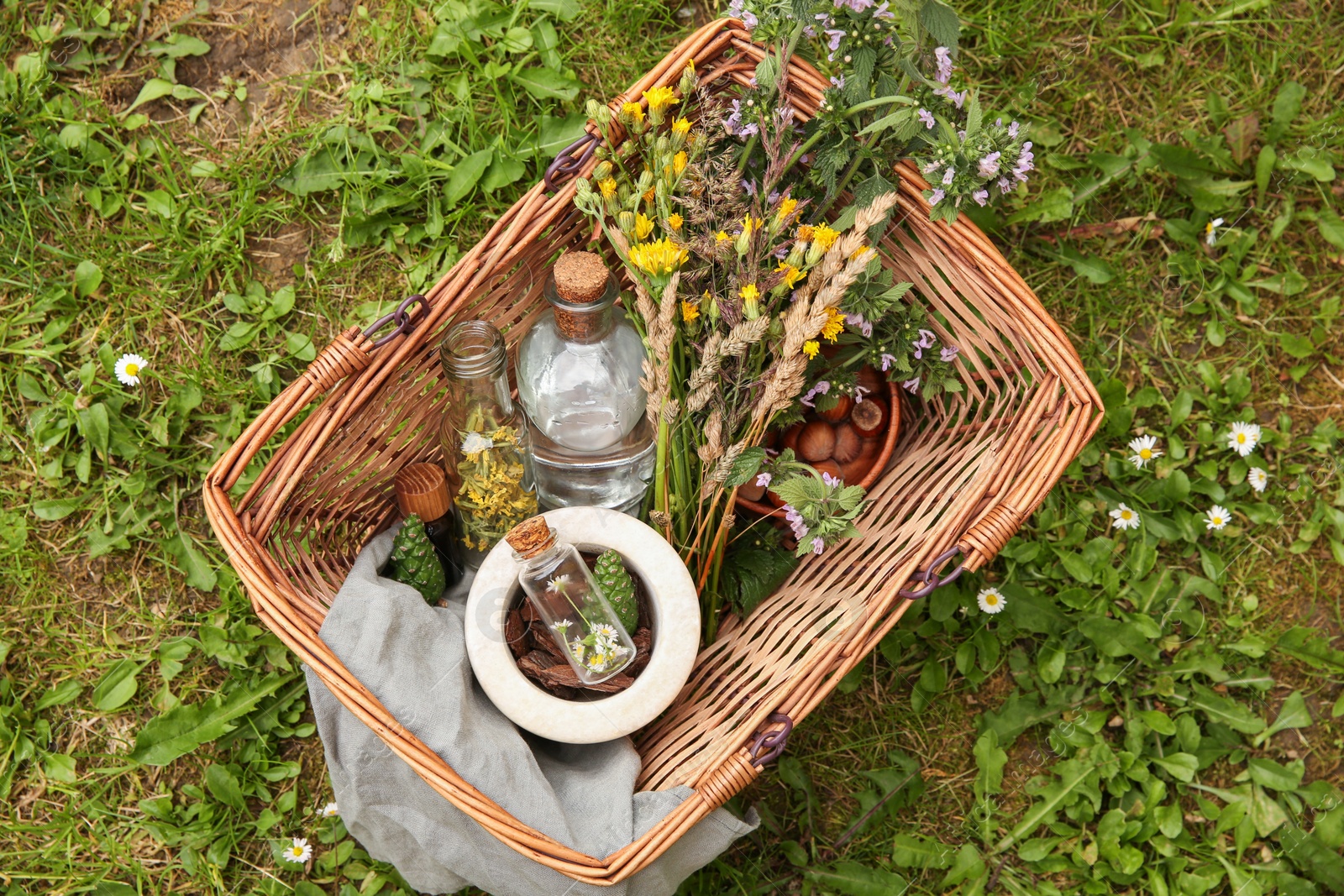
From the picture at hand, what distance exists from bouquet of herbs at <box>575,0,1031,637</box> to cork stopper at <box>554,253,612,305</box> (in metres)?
0.06

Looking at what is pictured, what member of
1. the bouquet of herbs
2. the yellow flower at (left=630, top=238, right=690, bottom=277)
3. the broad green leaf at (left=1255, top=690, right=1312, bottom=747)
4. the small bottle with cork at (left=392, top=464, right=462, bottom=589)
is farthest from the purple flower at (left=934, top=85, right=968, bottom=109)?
the broad green leaf at (left=1255, top=690, right=1312, bottom=747)

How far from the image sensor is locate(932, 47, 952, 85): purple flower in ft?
4.66

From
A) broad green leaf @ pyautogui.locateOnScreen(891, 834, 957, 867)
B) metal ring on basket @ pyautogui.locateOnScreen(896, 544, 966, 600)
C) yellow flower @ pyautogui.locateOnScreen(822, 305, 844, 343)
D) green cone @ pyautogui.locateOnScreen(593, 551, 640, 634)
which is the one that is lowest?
broad green leaf @ pyautogui.locateOnScreen(891, 834, 957, 867)

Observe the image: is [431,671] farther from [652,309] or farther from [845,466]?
[845,466]

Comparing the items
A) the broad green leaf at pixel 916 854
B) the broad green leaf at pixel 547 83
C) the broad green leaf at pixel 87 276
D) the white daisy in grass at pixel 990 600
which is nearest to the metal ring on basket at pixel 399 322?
the broad green leaf at pixel 547 83

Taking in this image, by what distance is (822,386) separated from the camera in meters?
1.70

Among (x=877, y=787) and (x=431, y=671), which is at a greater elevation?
(x=431, y=671)

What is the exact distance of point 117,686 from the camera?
6.79 ft

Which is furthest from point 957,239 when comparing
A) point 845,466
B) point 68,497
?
point 68,497

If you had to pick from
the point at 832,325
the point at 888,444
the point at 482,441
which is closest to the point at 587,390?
the point at 482,441

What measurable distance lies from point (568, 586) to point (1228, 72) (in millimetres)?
2019

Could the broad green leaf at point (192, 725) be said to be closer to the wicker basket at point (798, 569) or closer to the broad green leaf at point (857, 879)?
the wicker basket at point (798, 569)

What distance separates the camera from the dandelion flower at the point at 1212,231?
2.24 meters

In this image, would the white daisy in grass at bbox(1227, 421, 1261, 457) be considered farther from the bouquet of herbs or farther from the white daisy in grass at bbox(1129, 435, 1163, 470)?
the bouquet of herbs
